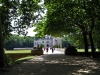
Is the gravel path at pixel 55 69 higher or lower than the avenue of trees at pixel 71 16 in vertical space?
lower

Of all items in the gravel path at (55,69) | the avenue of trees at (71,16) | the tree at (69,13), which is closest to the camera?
the gravel path at (55,69)

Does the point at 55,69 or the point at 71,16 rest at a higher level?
the point at 71,16

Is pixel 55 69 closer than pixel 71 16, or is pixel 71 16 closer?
pixel 55 69

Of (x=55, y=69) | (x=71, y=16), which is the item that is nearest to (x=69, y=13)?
(x=71, y=16)

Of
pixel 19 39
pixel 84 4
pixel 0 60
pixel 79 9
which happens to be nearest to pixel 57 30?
pixel 79 9

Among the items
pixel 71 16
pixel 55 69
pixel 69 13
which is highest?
pixel 69 13

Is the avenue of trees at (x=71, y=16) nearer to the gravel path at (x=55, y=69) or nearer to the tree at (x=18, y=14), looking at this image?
the tree at (x=18, y=14)

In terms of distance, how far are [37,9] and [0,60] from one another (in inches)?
544

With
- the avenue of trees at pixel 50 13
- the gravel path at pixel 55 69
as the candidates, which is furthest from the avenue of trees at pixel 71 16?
the gravel path at pixel 55 69

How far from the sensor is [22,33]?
29.8m

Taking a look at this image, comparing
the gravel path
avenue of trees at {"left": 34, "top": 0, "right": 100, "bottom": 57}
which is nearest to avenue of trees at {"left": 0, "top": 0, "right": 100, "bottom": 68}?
avenue of trees at {"left": 34, "top": 0, "right": 100, "bottom": 57}

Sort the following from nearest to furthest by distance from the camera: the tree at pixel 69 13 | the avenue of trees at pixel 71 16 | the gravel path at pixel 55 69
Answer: the gravel path at pixel 55 69 → the tree at pixel 69 13 → the avenue of trees at pixel 71 16

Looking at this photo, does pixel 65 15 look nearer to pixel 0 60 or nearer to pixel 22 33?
pixel 22 33

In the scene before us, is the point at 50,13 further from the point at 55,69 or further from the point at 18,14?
the point at 55,69
